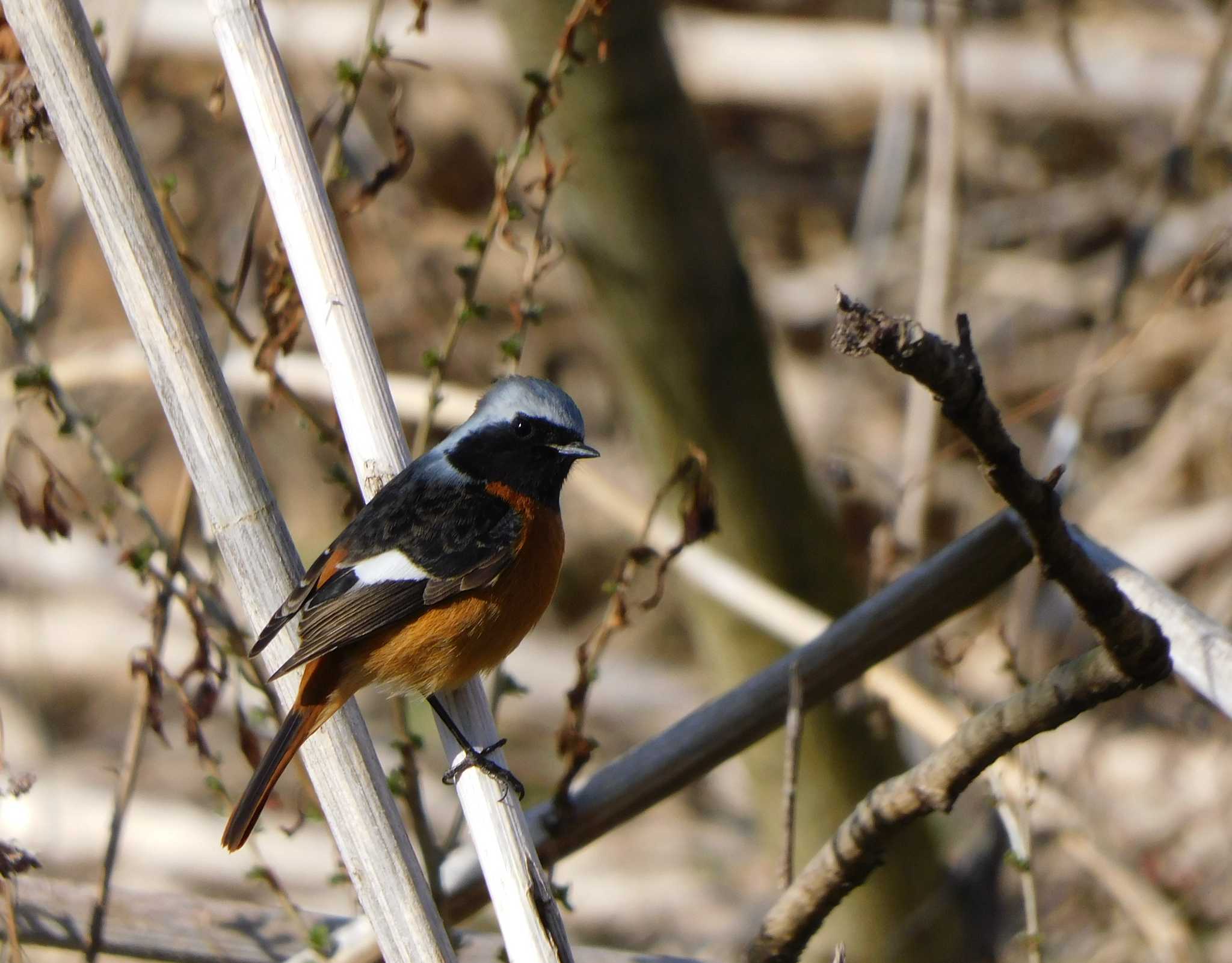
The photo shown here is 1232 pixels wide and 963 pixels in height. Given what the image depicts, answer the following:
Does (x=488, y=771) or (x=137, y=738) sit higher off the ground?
(x=137, y=738)

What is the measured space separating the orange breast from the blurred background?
0.31 m

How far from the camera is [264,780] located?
2418mm

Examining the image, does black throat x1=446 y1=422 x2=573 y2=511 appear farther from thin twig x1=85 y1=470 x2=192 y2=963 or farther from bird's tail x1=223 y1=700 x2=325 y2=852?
bird's tail x1=223 y1=700 x2=325 y2=852

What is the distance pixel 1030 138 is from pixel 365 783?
6475 mm

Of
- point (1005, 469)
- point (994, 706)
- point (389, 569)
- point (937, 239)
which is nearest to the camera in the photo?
point (1005, 469)

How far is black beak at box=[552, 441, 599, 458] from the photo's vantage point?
304 centimetres

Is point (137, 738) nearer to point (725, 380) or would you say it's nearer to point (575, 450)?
point (575, 450)

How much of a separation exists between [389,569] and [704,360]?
4.71 feet

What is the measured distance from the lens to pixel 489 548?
2.98 meters

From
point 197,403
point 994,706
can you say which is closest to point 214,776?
point 197,403

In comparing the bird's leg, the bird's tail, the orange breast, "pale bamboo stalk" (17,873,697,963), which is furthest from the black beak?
"pale bamboo stalk" (17,873,697,963)

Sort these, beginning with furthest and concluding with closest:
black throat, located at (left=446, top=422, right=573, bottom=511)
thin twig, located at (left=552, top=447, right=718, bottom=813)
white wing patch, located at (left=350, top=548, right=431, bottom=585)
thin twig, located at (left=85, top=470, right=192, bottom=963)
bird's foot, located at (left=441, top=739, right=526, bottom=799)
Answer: black throat, located at (left=446, top=422, right=573, bottom=511) → white wing patch, located at (left=350, top=548, right=431, bottom=585) → thin twig, located at (left=552, top=447, right=718, bottom=813) → thin twig, located at (left=85, top=470, right=192, bottom=963) → bird's foot, located at (left=441, top=739, right=526, bottom=799)

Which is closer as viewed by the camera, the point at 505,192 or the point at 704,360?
the point at 505,192

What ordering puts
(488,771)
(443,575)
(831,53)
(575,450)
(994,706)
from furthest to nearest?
(831,53), (575,450), (443,575), (488,771), (994,706)
